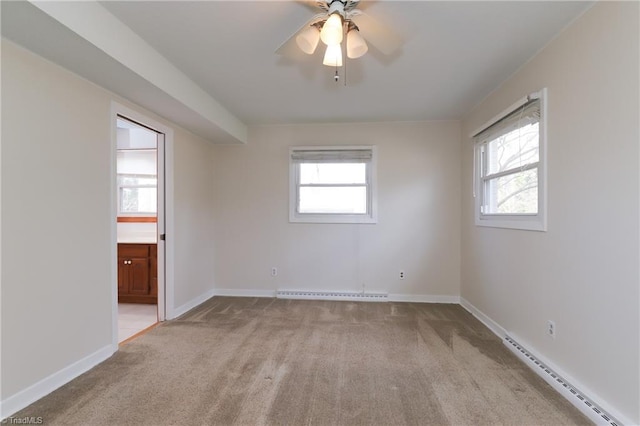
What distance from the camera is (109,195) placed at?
8.16 ft

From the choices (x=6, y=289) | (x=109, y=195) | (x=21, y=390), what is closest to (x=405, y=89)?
(x=109, y=195)

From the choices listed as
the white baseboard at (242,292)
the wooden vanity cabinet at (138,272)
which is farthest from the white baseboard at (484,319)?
the wooden vanity cabinet at (138,272)

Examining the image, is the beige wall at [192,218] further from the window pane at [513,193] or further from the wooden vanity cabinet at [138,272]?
the window pane at [513,193]

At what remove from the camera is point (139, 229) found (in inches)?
177

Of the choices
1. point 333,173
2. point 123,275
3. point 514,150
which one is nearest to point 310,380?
point 514,150

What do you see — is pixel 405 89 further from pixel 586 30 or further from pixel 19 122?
pixel 19 122

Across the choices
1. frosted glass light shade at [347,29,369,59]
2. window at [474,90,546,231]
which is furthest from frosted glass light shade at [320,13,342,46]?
window at [474,90,546,231]

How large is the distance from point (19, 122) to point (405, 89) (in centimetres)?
296

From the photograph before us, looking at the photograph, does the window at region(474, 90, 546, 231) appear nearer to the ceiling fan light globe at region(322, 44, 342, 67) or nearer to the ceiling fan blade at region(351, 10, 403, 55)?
the ceiling fan blade at region(351, 10, 403, 55)

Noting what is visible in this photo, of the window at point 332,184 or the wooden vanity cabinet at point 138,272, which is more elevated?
the window at point 332,184

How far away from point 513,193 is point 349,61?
1.88 m

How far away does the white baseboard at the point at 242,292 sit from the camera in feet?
14.1

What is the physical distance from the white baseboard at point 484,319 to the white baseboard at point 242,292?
8.23 feet

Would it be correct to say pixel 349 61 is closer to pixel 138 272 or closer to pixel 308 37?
pixel 308 37
